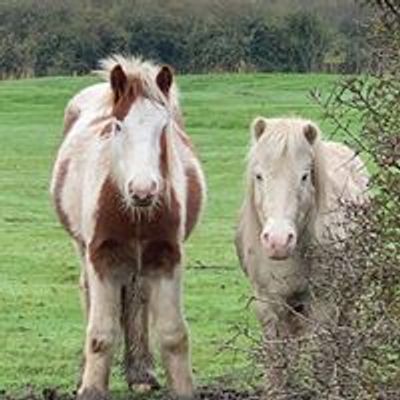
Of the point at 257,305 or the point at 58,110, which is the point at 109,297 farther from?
the point at 58,110

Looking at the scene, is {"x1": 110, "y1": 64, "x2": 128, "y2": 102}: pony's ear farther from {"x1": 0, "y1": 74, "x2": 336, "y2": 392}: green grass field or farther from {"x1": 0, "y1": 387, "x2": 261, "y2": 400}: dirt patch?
{"x1": 0, "y1": 387, "x2": 261, "y2": 400}: dirt patch

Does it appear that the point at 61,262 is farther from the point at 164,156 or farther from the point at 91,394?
the point at 164,156

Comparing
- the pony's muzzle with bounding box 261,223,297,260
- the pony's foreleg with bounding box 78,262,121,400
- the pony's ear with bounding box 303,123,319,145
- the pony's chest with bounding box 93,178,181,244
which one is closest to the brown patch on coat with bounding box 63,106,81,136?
the pony's chest with bounding box 93,178,181,244

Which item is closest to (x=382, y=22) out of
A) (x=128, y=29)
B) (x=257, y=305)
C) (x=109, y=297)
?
(x=257, y=305)

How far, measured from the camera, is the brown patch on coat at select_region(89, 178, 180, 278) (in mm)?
9164

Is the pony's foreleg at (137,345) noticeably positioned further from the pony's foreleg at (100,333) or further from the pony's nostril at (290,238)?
the pony's nostril at (290,238)

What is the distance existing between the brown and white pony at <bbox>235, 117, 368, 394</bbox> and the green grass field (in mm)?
446

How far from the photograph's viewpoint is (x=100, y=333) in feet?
30.6

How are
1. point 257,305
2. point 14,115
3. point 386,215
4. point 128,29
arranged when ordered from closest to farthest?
point 386,215 < point 257,305 < point 14,115 < point 128,29

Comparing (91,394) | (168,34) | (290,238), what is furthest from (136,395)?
(168,34)

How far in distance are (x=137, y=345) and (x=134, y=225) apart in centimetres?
134

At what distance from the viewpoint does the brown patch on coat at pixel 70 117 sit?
1158 cm

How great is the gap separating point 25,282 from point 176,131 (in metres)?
5.01

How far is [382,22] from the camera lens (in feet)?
19.9
